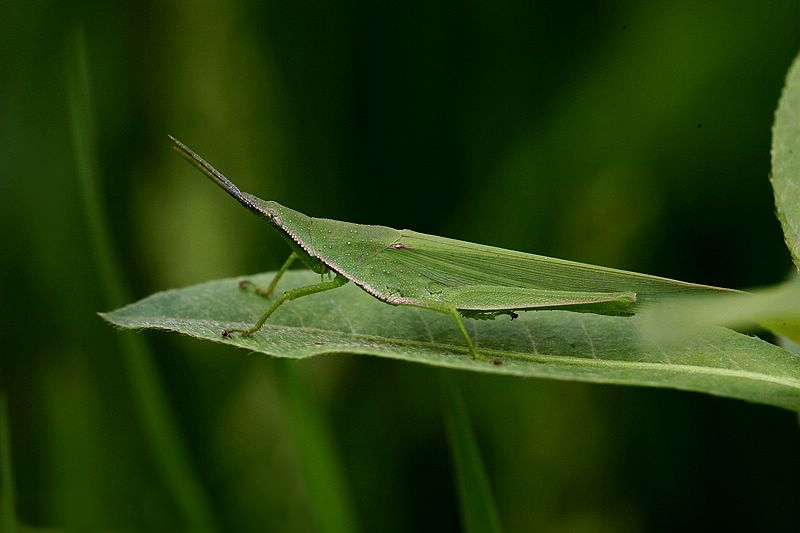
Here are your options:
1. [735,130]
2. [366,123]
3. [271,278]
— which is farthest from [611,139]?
[271,278]

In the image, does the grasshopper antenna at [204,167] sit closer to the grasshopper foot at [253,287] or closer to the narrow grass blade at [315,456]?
the grasshopper foot at [253,287]

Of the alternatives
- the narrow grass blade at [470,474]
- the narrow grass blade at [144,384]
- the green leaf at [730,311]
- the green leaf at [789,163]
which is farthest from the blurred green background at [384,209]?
the green leaf at [730,311]

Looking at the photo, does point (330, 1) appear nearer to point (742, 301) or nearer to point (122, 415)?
point (122, 415)

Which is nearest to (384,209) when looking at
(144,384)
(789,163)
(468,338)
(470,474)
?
(144,384)

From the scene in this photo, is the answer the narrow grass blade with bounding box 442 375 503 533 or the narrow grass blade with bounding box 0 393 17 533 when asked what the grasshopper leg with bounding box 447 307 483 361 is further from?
the narrow grass blade with bounding box 0 393 17 533

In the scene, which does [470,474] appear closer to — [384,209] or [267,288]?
[267,288]

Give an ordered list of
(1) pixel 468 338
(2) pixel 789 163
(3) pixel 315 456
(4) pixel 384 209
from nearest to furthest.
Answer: (2) pixel 789 163 < (1) pixel 468 338 < (3) pixel 315 456 < (4) pixel 384 209
